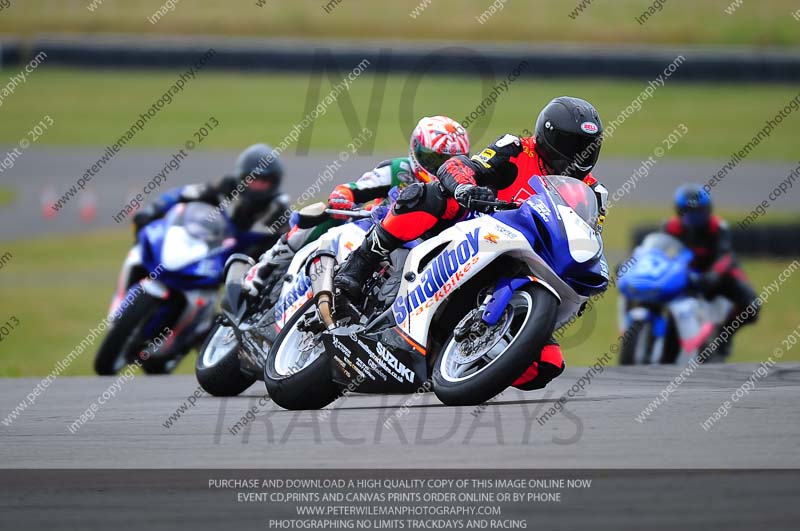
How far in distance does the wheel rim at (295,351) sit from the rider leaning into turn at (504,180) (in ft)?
1.41

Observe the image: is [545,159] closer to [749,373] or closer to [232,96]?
[749,373]

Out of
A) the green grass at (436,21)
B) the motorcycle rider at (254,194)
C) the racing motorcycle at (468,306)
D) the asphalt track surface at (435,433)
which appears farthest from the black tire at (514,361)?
the green grass at (436,21)

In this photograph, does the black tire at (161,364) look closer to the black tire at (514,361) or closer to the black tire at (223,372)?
the black tire at (223,372)

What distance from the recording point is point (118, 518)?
4.43m

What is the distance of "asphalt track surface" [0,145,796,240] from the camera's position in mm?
21906

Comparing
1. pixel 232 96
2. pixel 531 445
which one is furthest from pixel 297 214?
pixel 232 96

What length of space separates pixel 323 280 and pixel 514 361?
159cm

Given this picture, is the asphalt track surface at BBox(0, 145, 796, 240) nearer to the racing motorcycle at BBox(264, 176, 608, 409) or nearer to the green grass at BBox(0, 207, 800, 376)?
the green grass at BBox(0, 207, 800, 376)

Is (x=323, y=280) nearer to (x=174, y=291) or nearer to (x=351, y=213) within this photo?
(x=351, y=213)

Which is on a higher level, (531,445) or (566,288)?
(566,288)

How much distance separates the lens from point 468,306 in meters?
6.54

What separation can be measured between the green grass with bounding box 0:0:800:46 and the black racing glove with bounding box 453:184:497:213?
26.1 metres

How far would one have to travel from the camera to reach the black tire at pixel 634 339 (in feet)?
38.1

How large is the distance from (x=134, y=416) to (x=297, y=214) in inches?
65.1
